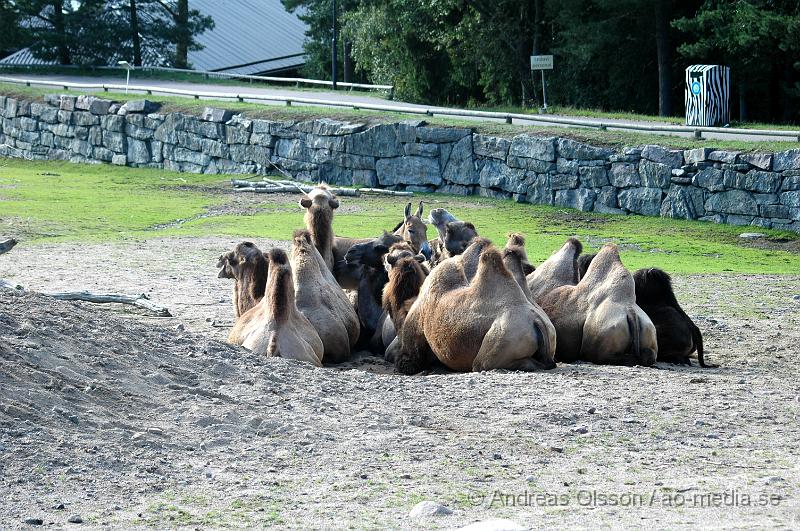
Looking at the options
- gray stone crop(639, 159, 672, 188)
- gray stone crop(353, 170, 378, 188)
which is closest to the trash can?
gray stone crop(639, 159, 672, 188)

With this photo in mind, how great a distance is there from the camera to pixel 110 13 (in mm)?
46500

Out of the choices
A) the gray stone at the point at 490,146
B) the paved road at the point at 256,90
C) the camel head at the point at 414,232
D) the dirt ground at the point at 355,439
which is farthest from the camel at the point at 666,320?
the paved road at the point at 256,90

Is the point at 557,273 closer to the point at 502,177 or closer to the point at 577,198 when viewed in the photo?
the point at 577,198

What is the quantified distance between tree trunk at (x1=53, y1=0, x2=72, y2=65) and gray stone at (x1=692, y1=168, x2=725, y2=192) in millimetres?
31275

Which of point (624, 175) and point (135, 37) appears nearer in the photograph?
point (624, 175)

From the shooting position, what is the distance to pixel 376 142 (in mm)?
26516

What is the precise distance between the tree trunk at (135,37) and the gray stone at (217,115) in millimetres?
17420

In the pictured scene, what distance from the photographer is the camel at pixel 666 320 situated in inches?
396

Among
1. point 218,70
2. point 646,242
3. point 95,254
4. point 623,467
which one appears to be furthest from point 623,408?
point 218,70

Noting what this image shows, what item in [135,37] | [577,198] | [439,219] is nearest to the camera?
[439,219]

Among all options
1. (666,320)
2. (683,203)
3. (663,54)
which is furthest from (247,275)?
(663,54)

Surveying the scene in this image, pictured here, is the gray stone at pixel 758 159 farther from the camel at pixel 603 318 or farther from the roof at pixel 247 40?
the roof at pixel 247 40

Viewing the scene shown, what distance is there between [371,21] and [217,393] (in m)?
32.2

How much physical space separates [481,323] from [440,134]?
1677cm
